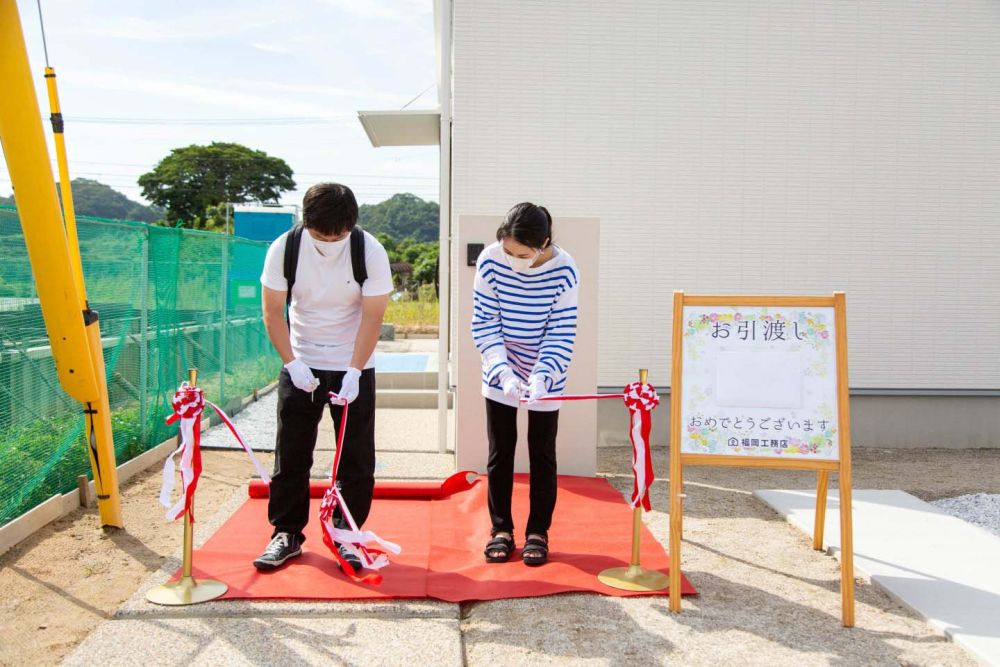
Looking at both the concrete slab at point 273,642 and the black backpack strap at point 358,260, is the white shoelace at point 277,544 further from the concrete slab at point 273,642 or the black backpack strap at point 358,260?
the black backpack strap at point 358,260

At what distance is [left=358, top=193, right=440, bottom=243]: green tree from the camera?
72.2 meters

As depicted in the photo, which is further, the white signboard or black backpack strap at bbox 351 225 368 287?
black backpack strap at bbox 351 225 368 287

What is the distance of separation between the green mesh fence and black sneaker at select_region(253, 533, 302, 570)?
1347 millimetres

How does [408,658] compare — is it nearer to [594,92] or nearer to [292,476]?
[292,476]

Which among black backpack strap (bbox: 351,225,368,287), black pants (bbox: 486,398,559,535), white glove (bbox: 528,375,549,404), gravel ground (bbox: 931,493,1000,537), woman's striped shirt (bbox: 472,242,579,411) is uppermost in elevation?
black backpack strap (bbox: 351,225,368,287)

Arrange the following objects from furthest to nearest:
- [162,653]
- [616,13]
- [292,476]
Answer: [616,13] < [292,476] < [162,653]

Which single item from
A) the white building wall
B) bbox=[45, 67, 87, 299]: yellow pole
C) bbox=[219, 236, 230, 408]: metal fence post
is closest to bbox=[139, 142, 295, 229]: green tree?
bbox=[219, 236, 230, 408]: metal fence post

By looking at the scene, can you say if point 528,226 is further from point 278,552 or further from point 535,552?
point 278,552

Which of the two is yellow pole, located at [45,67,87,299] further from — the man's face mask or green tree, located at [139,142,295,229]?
green tree, located at [139,142,295,229]

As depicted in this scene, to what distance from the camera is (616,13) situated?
6680 mm

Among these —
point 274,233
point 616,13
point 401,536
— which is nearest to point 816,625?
point 401,536

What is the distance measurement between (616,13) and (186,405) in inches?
186

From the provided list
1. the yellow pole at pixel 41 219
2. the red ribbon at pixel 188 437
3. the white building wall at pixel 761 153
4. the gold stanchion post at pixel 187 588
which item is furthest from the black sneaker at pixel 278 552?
the white building wall at pixel 761 153

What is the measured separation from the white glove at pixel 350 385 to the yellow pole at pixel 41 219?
1.41m
